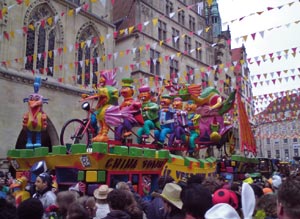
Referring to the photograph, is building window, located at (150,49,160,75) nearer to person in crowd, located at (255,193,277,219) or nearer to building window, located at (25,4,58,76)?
building window, located at (25,4,58,76)

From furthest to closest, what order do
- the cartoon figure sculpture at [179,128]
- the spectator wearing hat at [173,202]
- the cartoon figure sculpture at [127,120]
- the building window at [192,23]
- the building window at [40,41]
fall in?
the building window at [192,23], the building window at [40,41], the cartoon figure sculpture at [179,128], the cartoon figure sculpture at [127,120], the spectator wearing hat at [173,202]

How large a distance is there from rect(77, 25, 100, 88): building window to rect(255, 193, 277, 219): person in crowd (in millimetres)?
16633

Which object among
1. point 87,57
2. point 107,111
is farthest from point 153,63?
point 107,111

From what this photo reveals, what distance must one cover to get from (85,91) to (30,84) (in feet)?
11.2

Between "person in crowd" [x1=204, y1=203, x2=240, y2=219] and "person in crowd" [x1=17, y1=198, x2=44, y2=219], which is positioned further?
"person in crowd" [x1=17, y1=198, x2=44, y2=219]

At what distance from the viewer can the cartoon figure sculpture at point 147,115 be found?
10.9 metres

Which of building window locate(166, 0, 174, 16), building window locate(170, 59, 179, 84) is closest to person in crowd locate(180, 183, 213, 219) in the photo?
building window locate(170, 59, 179, 84)

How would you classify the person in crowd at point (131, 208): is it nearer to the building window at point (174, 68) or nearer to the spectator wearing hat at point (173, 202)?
the spectator wearing hat at point (173, 202)

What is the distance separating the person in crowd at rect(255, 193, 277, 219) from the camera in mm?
3329

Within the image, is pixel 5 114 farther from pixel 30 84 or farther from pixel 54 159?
pixel 54 159

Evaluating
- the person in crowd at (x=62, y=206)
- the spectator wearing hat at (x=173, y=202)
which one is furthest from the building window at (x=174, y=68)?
the spectator wearing hat at (x=173, y=202)

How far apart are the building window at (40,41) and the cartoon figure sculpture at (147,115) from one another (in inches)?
308

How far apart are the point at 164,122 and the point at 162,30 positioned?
15653mm

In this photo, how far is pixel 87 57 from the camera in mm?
20266
